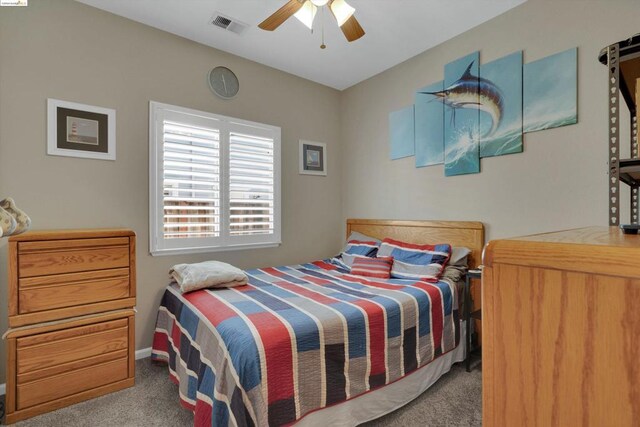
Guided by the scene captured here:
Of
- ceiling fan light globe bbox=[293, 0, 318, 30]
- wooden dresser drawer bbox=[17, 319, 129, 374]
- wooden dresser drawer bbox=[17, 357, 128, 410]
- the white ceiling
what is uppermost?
the white ceiling

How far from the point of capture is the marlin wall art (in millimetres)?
2410

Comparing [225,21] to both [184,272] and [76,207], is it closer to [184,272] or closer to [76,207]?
[76,207]

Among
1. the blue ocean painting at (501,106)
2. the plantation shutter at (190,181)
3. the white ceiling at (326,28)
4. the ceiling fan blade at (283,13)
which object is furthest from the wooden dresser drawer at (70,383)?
the blue ocean painting at (501,106)

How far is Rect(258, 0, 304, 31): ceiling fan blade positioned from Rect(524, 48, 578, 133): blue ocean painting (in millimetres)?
1813

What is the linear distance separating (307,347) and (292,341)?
10 cm

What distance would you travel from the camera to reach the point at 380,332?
1844 millimetres

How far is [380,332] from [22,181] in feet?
8.84

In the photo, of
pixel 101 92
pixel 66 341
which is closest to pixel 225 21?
pixel 101 92

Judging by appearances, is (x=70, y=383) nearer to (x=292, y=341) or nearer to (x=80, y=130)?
(x=292, y=341)

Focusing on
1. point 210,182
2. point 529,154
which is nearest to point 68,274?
point 210,182

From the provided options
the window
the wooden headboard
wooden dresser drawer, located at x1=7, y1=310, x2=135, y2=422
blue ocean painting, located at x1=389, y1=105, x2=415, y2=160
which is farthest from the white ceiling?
wooden dresser drawer, located at x1=7, y1=310, x2=135, y2=422

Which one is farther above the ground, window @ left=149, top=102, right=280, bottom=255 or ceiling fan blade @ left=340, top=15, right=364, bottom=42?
ceiling fan blade @ left=340, top=15, right=364, bottom=42

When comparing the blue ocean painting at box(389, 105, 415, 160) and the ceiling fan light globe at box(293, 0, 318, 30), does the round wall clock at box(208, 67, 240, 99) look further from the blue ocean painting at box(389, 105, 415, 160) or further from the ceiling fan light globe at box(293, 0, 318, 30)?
the blue ocean painting at box(389, 105, 415, 160)

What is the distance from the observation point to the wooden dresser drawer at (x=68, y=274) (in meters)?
1.86
